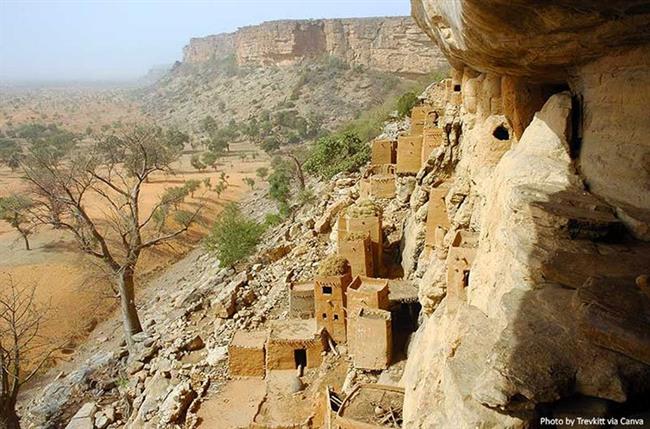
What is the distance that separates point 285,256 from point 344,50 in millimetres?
50812

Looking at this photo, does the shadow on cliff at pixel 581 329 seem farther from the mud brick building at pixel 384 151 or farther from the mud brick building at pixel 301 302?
the mud brick building at pixel 384 151

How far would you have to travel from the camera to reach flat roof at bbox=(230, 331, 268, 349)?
43.3 ft

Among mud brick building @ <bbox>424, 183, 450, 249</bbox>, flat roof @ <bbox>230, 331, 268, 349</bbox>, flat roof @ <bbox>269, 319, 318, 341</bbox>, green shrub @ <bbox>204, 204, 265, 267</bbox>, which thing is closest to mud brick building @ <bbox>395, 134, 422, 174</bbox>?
mud brick building @ <bbox>424, 183, 450, 249</bbox>

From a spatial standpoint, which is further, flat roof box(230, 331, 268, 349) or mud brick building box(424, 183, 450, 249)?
flat roof box(230, 331, 268, 349)

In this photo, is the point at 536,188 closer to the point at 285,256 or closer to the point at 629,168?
the point at 629,168

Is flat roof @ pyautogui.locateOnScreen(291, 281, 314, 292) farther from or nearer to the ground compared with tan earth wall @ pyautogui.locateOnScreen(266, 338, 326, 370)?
farther from the ground

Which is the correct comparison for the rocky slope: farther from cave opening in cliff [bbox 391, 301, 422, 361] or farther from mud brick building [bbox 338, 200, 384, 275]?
cave opening in cliff [bbox 391, 301, 422, 361]

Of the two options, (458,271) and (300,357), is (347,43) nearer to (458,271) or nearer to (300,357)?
(300,357)

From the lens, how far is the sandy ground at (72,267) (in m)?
22.1

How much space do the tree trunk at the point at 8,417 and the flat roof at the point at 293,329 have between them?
20.9 ft

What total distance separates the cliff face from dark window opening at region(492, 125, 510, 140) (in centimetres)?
3749

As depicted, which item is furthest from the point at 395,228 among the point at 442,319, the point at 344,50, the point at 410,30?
the point at 344,50

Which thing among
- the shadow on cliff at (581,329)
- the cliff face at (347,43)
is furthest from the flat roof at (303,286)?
the cliff face at (347,43)

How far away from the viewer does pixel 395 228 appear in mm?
16844
